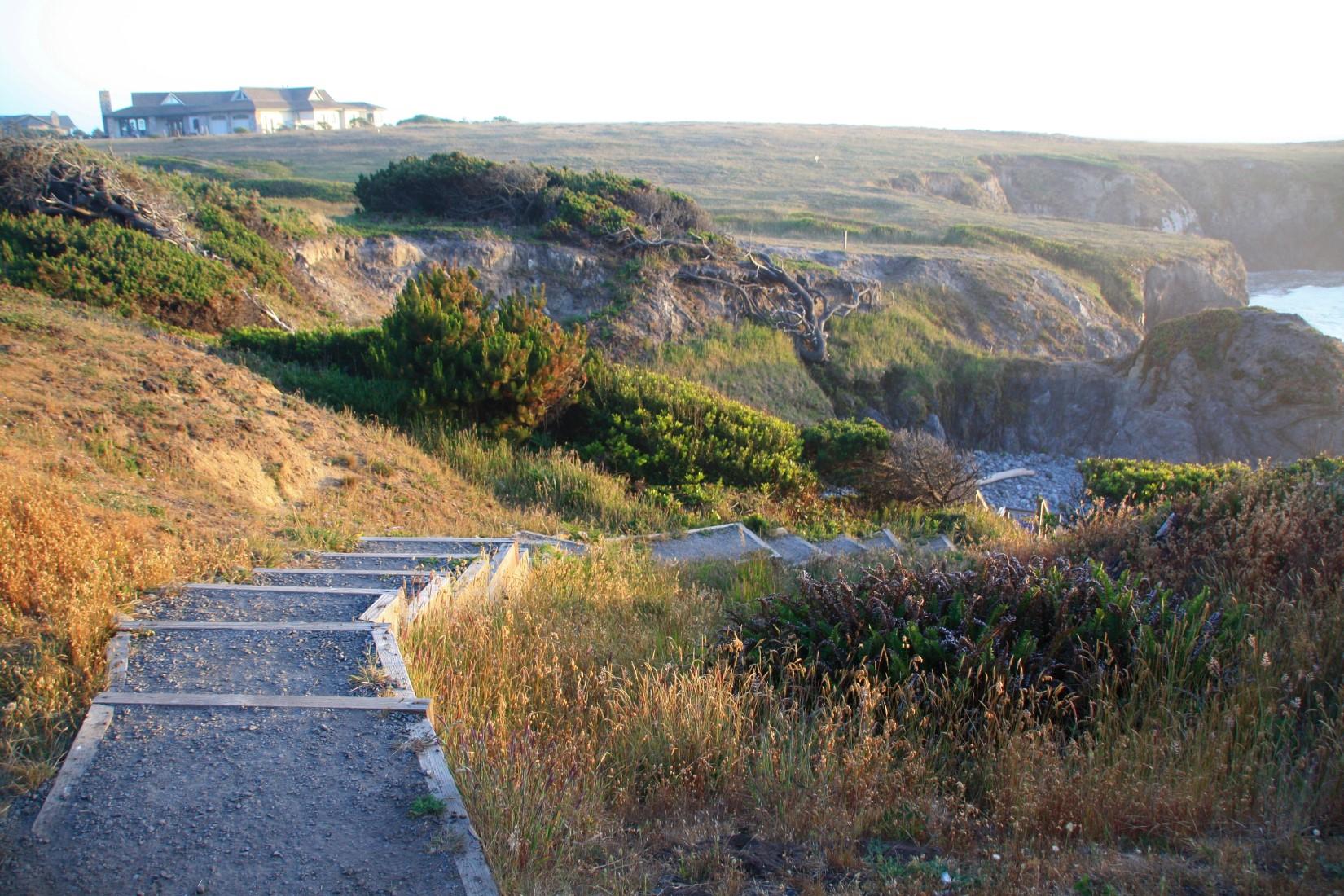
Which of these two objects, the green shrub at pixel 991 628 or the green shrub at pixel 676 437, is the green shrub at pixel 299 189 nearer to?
the green shrub at pixel 676 437

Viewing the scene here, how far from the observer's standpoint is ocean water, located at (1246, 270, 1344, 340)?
4334cm

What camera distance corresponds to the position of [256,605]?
4938 mm

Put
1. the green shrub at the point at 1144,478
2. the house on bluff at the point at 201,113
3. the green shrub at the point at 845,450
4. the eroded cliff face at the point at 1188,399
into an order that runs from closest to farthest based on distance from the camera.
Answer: the green shrub at the point at 1144,478 < the green shrub at the point at 845,450 < the eroded cliff face at the point at 1188,399 < the house on bluff at the point at 201,113

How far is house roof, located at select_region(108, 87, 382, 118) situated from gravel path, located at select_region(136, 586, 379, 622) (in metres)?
76.2

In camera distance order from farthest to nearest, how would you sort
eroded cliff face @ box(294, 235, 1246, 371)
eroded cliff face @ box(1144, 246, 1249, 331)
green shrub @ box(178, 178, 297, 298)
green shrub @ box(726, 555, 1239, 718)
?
eroded cliff face @ box(1144, 246, 1249, 331), eroded cliff face @ box(294, 235, 1246, 371), green shrub @ box(178, 178, 297, 298), green shrub @ box(726, 555, 1239, 718)

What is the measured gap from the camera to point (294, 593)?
5.16 meters

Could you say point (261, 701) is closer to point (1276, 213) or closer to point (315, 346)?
point (315, 346)

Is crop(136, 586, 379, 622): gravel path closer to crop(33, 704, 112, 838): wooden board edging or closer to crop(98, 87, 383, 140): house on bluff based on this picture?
crop(33, 704, 112, 838): wooden board edging

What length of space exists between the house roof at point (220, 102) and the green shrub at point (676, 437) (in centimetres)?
6934

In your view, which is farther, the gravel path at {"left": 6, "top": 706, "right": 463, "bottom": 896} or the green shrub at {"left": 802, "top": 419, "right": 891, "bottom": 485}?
the green shrub at {"left": 802, "top": 419, "right": 891, "bottom": 485}

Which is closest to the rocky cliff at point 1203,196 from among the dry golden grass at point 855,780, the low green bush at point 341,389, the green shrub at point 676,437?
the green shrub at point 676,437

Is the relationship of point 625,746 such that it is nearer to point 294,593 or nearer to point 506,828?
point 506,828

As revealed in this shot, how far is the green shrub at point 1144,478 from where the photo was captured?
37.7ft

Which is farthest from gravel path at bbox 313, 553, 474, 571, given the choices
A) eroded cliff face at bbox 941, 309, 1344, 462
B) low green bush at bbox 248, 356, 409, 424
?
eroded cliff face at bbox 941, 309, 1344, 462
